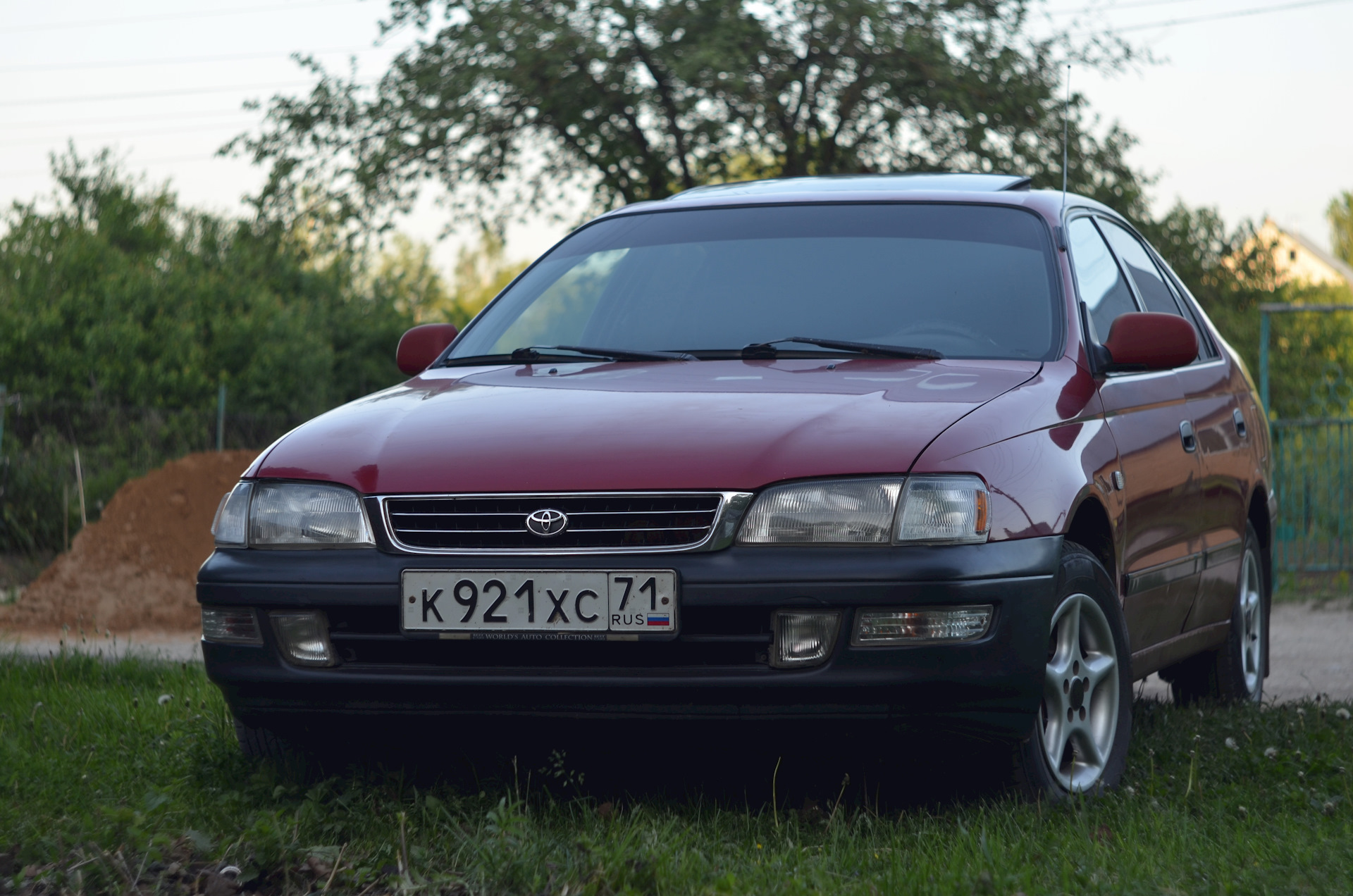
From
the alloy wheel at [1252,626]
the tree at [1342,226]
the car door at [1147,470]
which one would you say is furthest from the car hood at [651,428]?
the tree at [1342,226]

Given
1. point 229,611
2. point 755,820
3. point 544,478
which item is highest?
point 544,478

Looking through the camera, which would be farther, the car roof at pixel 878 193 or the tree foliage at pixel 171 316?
the tree foliage at pixel 171 316

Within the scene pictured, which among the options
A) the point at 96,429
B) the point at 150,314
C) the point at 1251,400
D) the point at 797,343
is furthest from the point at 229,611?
the point at 150,314

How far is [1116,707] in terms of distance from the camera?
3.83m

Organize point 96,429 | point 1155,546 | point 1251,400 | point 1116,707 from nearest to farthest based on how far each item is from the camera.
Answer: point 1116,707 → point 1155,546 → point 1251,400 → point 96,429

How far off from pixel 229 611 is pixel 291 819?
48cm

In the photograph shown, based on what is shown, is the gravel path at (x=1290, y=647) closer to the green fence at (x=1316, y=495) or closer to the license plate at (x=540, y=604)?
the green fence at (x=1316, y=495)

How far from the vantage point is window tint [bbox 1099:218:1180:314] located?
16.4 ft

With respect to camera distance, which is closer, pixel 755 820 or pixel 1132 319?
pixel 755 820

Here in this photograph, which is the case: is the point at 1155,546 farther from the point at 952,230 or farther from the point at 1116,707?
the point at 952,230

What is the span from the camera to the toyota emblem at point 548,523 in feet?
10.4

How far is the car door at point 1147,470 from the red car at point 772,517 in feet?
0.06

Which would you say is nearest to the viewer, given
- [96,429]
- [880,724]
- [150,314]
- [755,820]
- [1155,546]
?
[880,724]

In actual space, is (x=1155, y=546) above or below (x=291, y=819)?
above
